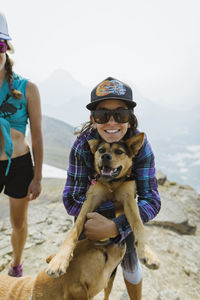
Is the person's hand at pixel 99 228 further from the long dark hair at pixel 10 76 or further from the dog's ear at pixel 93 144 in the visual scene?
the long dark hair at pixel 10 76

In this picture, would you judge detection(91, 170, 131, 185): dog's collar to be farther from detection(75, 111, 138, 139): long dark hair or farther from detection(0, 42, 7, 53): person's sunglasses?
detection(0, 42, 7, 53): person's sunglasses

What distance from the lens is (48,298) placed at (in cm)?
147

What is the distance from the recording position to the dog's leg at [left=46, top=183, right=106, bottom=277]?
4.89ft

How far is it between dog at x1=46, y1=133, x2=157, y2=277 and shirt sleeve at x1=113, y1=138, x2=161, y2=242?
0.06 meters

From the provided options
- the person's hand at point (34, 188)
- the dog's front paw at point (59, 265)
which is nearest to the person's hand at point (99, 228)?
the dog's front paw at point (59, 265)

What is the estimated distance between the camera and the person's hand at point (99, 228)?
1654 millimetres

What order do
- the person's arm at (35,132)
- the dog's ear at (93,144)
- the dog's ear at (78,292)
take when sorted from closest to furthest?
the dog's ear at (78,292) → the dog's ear at (93,144) → the person's arm at (35,132)

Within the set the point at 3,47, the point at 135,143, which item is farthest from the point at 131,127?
the point at 3,47

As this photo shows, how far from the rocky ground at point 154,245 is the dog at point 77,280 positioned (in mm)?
1203

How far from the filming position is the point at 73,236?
1.69 meters

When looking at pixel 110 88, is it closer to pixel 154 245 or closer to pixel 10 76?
pixel 10 76

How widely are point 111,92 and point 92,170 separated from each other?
2.58 ft

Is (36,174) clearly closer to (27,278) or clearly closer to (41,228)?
(27,278)

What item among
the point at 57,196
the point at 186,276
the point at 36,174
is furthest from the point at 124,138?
the point at 57,196
